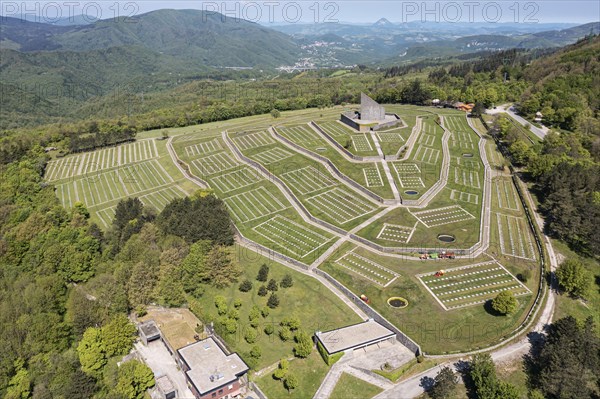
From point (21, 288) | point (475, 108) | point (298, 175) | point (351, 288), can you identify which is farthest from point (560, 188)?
point (21, 288)

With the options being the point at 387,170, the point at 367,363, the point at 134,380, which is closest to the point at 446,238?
the point at 387,170

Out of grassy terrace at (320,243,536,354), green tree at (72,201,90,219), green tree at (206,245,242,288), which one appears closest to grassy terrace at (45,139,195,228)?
green tree at (72,201,90,219)

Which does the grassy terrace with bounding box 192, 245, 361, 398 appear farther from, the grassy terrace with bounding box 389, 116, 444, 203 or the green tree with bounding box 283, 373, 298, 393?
the grassy terrace with bounding box 389, 116, 444, 203

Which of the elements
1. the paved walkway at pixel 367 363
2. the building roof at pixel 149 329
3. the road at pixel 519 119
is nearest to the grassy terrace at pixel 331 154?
the paved walkway at pixel 367 363

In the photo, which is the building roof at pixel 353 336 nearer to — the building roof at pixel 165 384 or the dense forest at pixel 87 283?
the building roof at pixel 165 384

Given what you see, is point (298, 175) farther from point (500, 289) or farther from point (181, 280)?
point (500, 289)

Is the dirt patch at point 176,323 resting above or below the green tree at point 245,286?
below

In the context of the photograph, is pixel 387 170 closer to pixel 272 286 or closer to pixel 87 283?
pixel 272 286
